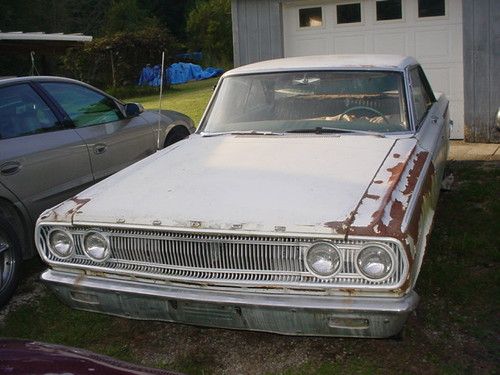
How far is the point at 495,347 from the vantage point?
374cm

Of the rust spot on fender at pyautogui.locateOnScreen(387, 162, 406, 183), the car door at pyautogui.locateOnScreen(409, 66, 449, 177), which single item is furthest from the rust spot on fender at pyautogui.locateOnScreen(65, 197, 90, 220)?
the car door at pyautogui.locateOnScreen(409, 66, 449, 177)

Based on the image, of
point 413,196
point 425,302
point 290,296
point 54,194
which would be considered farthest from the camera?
point 54,194

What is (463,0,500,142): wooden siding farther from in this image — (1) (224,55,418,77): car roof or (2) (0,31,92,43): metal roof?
(2) (0,31,92,43): metal roof

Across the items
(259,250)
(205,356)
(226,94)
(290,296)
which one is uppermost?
(226,94)

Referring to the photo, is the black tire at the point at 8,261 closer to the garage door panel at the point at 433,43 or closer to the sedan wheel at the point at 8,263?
the sedan wheel at the point at 8,263

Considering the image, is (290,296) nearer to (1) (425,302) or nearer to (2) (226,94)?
(1) (425,302)

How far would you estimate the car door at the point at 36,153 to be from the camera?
16.0 feet

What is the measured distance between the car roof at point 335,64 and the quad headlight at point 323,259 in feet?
7.18

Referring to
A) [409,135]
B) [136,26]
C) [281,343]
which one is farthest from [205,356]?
[136,26]

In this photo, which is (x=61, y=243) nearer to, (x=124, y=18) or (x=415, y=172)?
(x=415, y=172)

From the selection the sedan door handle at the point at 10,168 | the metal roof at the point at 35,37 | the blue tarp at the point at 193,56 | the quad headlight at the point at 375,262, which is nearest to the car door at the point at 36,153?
the sedan door handle at the point at 10,168

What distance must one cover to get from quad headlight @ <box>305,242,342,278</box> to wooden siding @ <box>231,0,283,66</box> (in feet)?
24.3

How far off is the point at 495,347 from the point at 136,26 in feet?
109

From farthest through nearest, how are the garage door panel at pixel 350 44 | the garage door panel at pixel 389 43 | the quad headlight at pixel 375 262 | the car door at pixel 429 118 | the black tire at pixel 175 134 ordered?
1. the garage door panel at pixel 350 44
2. the garage door panel at pixel 389 43
3. the black tire at pixel 175 134
4. the car door at pixel 429 118
5. the quad headlight at pixel 375 262
